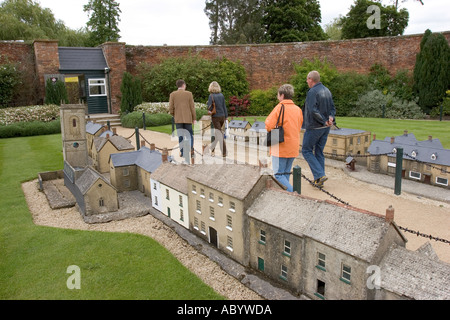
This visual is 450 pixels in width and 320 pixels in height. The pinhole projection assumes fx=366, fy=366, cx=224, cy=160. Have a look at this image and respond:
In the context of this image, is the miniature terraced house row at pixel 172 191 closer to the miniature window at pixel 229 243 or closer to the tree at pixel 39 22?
the miniature window at pixel 229 243

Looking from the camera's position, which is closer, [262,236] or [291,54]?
[262,236]

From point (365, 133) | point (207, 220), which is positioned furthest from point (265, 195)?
point (365, 133)

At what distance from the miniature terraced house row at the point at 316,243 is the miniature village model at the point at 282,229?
17 mm

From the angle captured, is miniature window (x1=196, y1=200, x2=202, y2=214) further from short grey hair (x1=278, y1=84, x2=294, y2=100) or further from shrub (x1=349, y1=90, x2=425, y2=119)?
shrub (x1=349, y1=90, x2=425, y2=119)

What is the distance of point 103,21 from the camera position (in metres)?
47.8

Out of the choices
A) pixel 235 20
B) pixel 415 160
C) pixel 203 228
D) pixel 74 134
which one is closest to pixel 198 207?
pixel 203 228

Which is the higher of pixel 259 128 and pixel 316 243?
pixel 259 128

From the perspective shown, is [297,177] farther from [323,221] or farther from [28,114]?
[28,114]

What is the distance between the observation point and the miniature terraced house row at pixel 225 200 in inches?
306

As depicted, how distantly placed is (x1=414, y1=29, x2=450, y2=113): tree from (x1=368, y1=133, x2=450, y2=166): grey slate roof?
18310mm

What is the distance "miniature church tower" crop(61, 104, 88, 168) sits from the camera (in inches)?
517

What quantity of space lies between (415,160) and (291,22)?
4059cm

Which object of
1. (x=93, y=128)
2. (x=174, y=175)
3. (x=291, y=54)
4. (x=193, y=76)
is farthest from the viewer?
(x=291, y=54)
